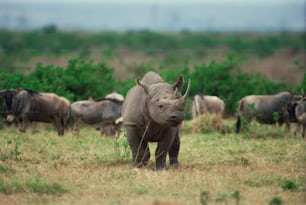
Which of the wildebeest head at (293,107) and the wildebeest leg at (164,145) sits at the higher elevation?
the wildebeest head at (293,107)

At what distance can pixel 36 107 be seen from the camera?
20156mm

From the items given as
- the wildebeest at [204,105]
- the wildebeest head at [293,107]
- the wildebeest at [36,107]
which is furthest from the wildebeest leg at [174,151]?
the wildebeest at [204,105]

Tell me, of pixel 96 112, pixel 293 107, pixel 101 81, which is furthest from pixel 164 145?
pixel 101 81

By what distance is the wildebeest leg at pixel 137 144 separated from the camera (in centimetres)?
1230

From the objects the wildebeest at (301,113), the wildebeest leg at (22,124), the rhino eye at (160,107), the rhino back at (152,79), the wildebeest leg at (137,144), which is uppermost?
the rhino back at (152,79)

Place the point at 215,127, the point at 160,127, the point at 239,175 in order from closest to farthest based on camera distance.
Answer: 1. the point at 239,175
2. the point at 160,127
3. the point at 215,127

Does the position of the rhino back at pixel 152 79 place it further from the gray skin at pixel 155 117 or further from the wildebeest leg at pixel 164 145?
the wildebeest leg at pixel 164 145

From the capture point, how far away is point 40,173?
37.1ft

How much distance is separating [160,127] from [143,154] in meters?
0.73

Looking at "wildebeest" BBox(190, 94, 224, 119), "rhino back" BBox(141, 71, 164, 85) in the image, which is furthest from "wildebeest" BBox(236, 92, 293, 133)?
"rhino back" BBox(141, 71, 164, 85)

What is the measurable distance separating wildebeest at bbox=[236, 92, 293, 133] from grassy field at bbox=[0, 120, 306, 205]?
3.95m

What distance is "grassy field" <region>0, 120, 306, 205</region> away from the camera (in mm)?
9539

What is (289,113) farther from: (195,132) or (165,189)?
(165,189)

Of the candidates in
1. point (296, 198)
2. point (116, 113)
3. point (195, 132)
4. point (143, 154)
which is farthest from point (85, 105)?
point (296, 198)
